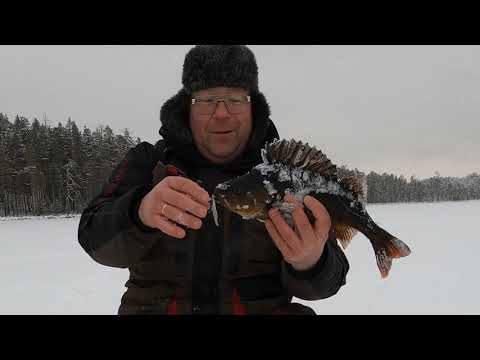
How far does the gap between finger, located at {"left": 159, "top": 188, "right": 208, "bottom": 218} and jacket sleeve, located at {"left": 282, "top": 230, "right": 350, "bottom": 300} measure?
2.89 ft

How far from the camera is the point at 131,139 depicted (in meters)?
48.7

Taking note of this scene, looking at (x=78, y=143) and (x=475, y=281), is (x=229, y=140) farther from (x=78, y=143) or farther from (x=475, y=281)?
(x=78, y=143)

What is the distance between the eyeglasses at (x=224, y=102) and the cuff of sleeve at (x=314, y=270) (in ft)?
4.00

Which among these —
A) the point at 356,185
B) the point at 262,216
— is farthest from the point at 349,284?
the point at 262,216

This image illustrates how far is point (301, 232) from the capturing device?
8.37 ft

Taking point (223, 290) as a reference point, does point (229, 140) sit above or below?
above

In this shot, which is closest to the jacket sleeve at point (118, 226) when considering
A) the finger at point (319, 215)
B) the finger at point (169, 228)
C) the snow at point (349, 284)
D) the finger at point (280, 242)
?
the finger at point (169, 228)

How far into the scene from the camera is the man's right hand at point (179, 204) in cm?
222

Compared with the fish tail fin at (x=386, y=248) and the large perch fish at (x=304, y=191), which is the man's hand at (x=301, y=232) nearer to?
the large perch fish at (x=304, y=191)

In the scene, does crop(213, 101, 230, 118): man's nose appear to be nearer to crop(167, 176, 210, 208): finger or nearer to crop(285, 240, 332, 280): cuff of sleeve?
crop(167, 176, 210, 208): finger
